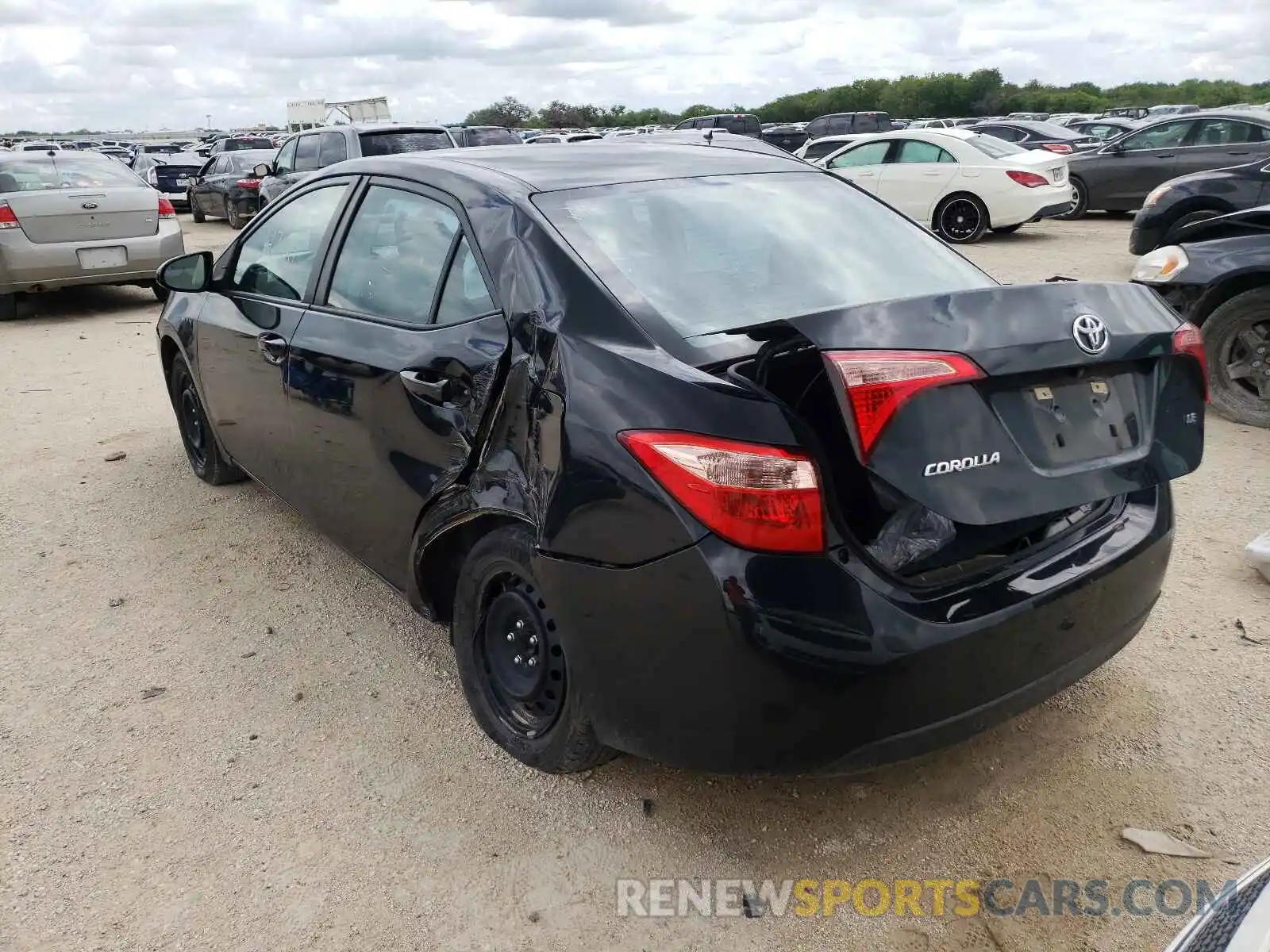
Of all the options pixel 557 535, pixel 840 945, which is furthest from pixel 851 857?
pixel 557 535

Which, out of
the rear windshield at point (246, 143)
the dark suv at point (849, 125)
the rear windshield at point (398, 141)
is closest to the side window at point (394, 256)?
the rear windshield at point (398, 141)

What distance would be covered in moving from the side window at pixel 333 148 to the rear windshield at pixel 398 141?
0.40 m

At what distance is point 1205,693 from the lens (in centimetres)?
315

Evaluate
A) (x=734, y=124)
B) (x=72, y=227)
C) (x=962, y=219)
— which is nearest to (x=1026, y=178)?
(x=962, y=219)

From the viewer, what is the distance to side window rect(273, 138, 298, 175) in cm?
1483

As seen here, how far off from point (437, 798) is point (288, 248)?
230 centimetres

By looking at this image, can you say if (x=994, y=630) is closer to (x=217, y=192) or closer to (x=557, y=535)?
(x=557, y=535)

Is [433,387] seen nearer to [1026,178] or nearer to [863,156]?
[1026,178]

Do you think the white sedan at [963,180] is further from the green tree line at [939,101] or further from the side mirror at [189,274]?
the green tree line at [939,101]

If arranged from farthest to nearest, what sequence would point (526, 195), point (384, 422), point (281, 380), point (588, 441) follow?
point (281, 380) < point (384, 422) < point (526, 195) < point (588, 441)

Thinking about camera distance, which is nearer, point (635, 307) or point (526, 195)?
point (635, 307)

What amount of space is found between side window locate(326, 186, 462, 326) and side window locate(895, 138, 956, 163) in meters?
12.2

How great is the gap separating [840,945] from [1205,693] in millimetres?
1645

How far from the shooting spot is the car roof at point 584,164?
9.89ft
